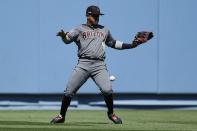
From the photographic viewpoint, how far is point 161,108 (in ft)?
63.5

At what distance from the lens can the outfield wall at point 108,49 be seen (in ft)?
61.4

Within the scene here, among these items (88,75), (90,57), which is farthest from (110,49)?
(90,57)

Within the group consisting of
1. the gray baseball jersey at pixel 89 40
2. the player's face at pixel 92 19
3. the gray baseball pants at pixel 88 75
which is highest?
the player's face at pixel 92 19

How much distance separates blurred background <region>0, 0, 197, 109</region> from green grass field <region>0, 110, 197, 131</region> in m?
0.82

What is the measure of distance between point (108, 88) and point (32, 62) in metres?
5.61

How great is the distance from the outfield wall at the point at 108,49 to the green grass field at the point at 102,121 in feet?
2.78

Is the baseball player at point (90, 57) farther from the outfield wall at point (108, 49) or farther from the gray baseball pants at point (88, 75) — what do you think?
the outfield wall at point (108, 49)

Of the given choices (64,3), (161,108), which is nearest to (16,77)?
(64,3)

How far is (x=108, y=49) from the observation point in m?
18.9

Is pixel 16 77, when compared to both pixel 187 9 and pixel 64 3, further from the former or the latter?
pixel 187 9

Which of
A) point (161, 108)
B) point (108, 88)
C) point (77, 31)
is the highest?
point (77, 31)

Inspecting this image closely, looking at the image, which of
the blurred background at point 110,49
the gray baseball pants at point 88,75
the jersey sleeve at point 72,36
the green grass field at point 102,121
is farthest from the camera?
the blurred background at point 110,49

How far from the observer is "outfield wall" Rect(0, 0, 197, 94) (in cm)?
1870

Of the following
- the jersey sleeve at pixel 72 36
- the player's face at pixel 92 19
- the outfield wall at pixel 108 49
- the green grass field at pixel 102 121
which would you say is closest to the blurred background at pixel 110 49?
the outfield wall at pixel 108 49
